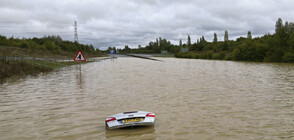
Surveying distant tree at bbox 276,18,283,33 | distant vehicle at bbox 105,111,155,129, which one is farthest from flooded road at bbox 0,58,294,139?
distant tree at bbox 276,18,283,33

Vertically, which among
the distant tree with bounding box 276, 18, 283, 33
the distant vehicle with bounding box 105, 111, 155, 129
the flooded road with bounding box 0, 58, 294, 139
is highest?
the distant tree with bounding box 276, 18, 283, 33

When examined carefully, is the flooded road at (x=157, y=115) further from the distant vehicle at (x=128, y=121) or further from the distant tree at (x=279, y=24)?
the distant tree at (x=279, y=24)

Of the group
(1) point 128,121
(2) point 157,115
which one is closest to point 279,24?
(2) point 157,115

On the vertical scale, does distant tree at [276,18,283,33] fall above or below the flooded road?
above

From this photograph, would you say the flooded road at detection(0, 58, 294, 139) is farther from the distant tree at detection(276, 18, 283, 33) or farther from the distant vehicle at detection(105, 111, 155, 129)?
the distant tree at detection(276, 18, 283, 33)

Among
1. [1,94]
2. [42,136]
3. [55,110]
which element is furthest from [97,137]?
[1,94]

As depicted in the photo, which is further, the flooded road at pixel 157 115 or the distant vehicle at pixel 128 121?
the distant vehicle at pixel 128 121

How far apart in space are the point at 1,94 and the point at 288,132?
15916mm

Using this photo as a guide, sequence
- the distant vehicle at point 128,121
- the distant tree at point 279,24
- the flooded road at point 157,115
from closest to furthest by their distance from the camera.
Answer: the flooded road at point 157,115 < the distant vehicle at point 128,121 < the distant tree at point 279,24

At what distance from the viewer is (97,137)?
7.54 metres

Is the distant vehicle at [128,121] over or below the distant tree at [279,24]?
below

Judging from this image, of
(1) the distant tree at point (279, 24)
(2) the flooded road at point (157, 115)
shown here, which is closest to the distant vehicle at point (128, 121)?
(2) the flooded road at point (157, 115)

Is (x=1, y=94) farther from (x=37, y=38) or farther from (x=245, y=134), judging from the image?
(x=37, y=38)

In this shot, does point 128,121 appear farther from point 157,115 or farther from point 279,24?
point 279,24
